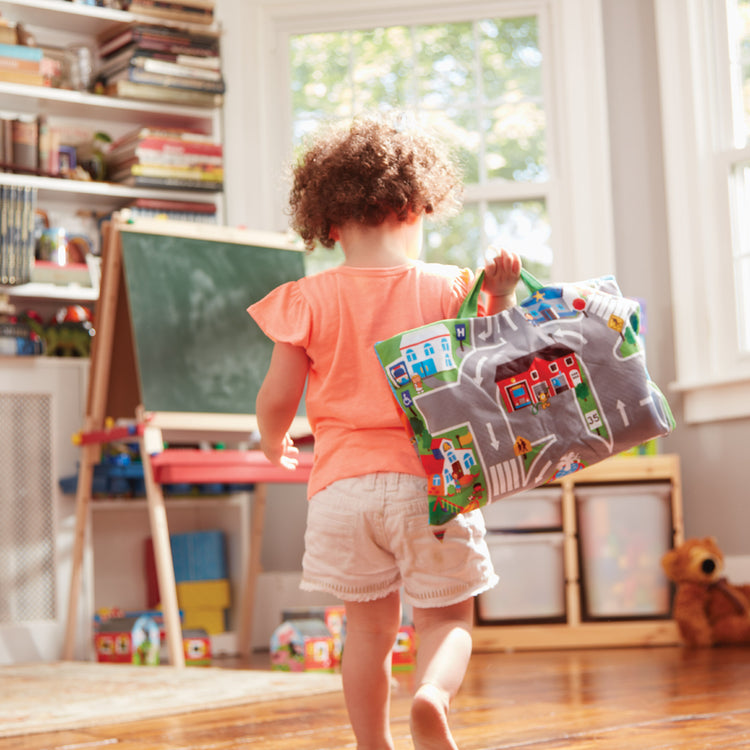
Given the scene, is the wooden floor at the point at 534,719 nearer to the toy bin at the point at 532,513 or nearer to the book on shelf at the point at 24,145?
the toy bin at the point at 532,513

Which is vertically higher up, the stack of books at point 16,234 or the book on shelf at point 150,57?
the book on shelf at point 150,57

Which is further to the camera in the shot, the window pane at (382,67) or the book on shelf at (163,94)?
the window pane at (382,67)

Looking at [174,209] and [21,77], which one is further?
[174,209]

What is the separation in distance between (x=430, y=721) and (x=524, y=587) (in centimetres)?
220

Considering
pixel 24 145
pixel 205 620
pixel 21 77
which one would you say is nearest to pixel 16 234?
pixel 24 145

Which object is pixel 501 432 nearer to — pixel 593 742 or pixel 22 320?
pixel 593 742

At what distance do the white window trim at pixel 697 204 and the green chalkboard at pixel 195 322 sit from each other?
144 centimetres

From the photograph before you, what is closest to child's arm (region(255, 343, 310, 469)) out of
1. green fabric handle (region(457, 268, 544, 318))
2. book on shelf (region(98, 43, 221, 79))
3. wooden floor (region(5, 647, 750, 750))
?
green fabric handle (region(457, 268, 544, 318))

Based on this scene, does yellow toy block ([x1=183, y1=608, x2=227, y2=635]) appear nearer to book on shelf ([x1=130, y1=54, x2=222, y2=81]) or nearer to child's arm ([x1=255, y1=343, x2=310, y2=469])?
book on shelf ([x1=130, y1=54, x2=222, y2=81])

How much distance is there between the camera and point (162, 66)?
12.5 feet

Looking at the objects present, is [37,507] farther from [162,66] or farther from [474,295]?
[474,295]

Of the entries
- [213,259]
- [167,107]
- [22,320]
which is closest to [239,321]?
[213,259]

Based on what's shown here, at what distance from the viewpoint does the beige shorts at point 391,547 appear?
4.34 ft

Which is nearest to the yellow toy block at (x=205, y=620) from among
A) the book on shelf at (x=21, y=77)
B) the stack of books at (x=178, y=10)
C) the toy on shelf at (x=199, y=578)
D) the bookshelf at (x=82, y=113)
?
the toy on shelf at (x=199, y=578)
